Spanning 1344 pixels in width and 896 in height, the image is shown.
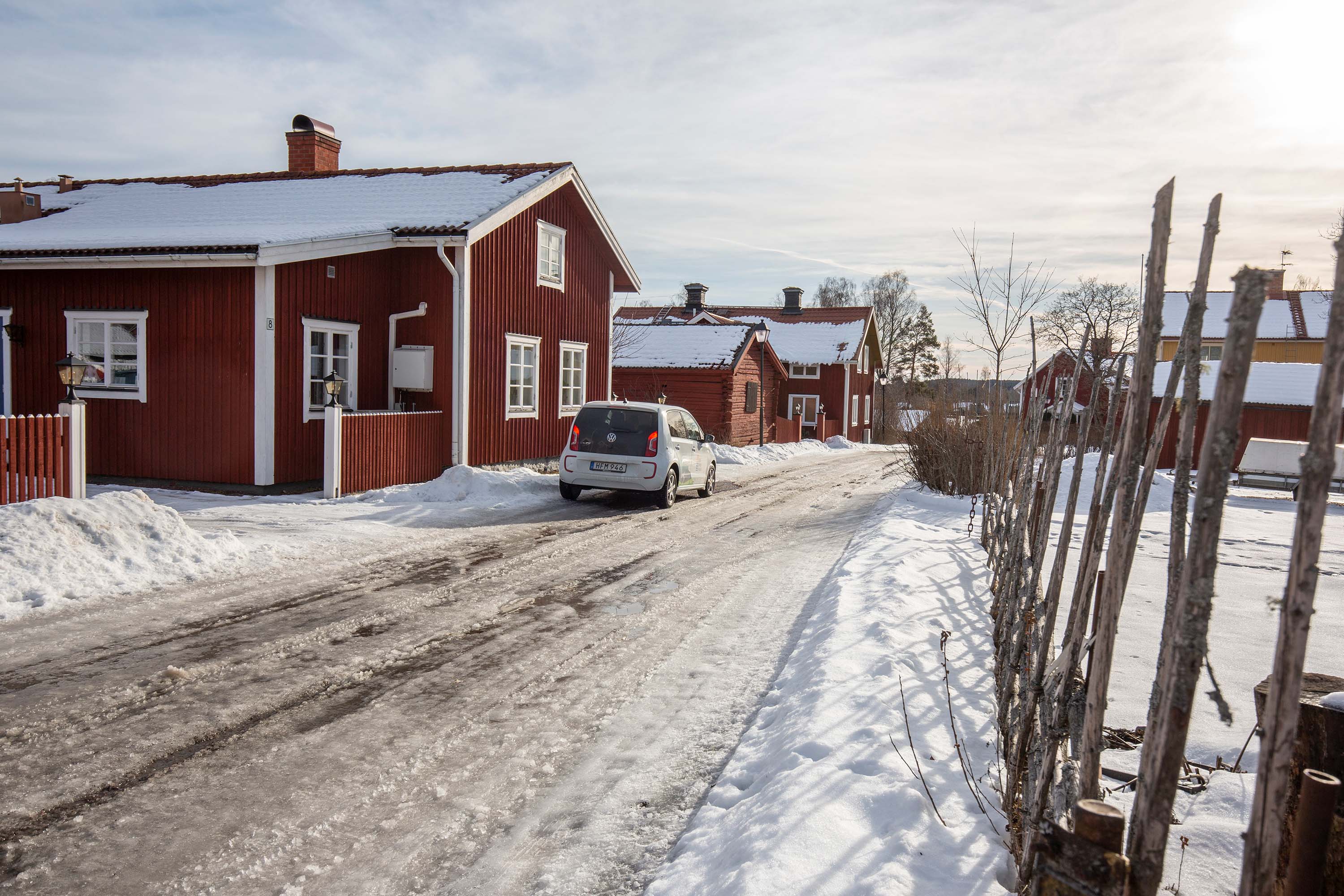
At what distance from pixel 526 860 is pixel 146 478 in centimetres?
1248

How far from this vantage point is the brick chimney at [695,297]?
137ft

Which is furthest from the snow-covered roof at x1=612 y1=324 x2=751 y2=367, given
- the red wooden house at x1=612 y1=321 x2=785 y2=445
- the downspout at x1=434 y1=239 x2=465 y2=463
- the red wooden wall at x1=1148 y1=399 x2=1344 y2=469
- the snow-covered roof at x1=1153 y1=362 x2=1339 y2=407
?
the downspout at x1=434 y1=239 x2=465 y2=463

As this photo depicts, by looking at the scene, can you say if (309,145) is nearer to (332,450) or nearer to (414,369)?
(414,369)

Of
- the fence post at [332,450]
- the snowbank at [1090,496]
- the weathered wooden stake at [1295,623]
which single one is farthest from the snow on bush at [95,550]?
the snowbank at [1090,496]

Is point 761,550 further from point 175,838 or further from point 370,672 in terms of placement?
point 175,838

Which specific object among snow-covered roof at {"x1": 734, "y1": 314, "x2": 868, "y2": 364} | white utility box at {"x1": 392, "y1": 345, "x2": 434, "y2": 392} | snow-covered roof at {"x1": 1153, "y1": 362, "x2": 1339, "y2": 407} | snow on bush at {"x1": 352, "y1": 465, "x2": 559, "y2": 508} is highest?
snow-covered roof at {"x1": 734, "y1": 314, "x2": 868, "y2": 364}

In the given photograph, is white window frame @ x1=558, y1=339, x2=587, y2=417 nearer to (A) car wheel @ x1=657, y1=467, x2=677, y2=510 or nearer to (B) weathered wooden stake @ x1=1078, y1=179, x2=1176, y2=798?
(A) car wheel @ x1=657, y1=467, x2=677, y2=510

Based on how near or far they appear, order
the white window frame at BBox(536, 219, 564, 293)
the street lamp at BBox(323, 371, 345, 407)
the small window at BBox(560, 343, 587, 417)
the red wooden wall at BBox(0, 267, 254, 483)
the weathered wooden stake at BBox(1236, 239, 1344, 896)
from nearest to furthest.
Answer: the weathered wooden stake at BBox(1236, 239, 1344, 896) → the street lamp at BBox(323, 371, 345, 407) → the red wooden wall at BBox(0, 267, 254, 483) → the white window frame at BBox(536, 219, 564, 293) → the small window at BBox(560, 343, 587, 417)

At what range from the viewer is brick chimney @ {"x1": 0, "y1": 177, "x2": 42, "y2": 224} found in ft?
55.7

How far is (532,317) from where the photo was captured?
713 inches

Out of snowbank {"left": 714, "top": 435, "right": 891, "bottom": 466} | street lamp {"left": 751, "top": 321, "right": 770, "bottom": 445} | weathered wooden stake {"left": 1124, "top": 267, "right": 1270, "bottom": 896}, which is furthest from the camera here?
street lamp {"left": 751, "top": 321, "right": 770, "bottom": 445}

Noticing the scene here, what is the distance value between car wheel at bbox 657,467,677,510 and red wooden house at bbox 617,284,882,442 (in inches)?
1005

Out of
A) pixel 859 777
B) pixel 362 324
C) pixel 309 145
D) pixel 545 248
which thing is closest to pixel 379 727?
pixel 859 777

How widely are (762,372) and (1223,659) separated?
27.4m
